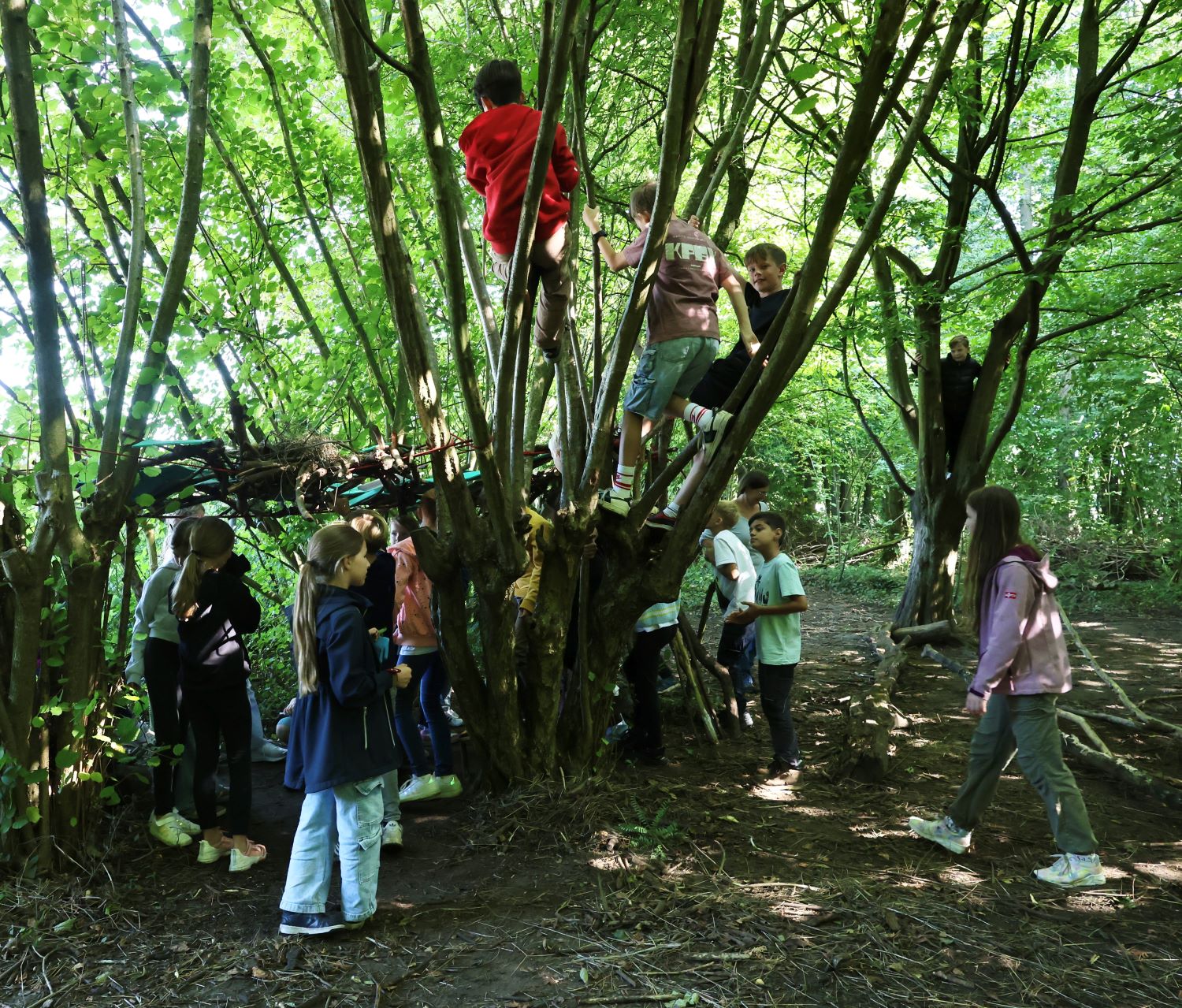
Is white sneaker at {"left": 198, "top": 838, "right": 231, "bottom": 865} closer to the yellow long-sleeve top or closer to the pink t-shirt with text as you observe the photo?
the yellow long-sleeve top

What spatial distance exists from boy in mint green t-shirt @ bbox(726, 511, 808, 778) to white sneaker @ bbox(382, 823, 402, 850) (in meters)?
2.17

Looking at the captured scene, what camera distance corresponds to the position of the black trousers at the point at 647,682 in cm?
495

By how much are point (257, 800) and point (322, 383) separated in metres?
2.76

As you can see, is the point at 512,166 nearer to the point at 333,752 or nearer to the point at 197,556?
the point at 197,556

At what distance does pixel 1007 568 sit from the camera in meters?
3.71

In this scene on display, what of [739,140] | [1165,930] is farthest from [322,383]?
[1165,930]

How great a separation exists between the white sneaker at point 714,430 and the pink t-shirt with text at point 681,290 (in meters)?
0.44

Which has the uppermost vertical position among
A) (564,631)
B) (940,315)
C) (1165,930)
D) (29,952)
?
(940,315)

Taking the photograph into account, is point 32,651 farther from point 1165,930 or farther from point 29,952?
point 1165,930

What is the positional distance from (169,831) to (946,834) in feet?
12.2

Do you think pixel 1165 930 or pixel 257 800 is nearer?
pixel 1165 930

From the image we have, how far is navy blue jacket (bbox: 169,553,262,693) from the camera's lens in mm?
3879

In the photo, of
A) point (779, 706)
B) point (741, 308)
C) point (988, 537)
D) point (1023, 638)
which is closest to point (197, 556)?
point (741, 308)

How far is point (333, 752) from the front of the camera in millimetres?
3178
